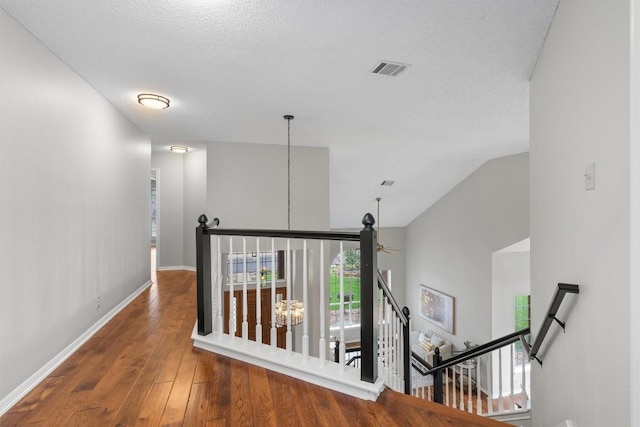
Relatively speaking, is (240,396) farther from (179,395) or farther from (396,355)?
(396,355)

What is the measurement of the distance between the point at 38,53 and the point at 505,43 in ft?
11.0

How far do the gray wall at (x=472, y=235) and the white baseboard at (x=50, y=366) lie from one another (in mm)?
6731

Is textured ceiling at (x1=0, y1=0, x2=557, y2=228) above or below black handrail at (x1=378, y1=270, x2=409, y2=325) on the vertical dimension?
above

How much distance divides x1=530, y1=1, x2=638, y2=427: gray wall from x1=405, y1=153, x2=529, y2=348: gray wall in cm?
438

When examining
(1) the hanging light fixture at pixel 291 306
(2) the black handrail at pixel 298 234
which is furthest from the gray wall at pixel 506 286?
(2) the black handrail at pixel 298 234

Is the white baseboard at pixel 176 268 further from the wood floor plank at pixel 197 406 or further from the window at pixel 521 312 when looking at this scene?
the window at pixel 521 312

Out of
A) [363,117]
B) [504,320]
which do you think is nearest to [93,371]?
[363,117]

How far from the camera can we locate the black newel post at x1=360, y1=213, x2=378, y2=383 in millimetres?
2008

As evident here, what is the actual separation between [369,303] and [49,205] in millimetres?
2450

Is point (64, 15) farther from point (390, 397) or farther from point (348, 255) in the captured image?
point (348, 255)

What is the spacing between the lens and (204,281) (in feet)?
9.04

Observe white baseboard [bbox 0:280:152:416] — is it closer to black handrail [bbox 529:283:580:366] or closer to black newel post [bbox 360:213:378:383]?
black newel post [bbox 360:213:378:383]

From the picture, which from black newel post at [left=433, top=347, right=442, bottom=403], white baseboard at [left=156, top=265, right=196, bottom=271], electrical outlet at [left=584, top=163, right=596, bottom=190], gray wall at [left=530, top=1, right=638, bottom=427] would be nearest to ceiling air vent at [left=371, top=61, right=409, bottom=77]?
gray wall at [left=530, top=1, right=638, bottom=427]

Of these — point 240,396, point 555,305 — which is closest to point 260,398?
point 240,396
